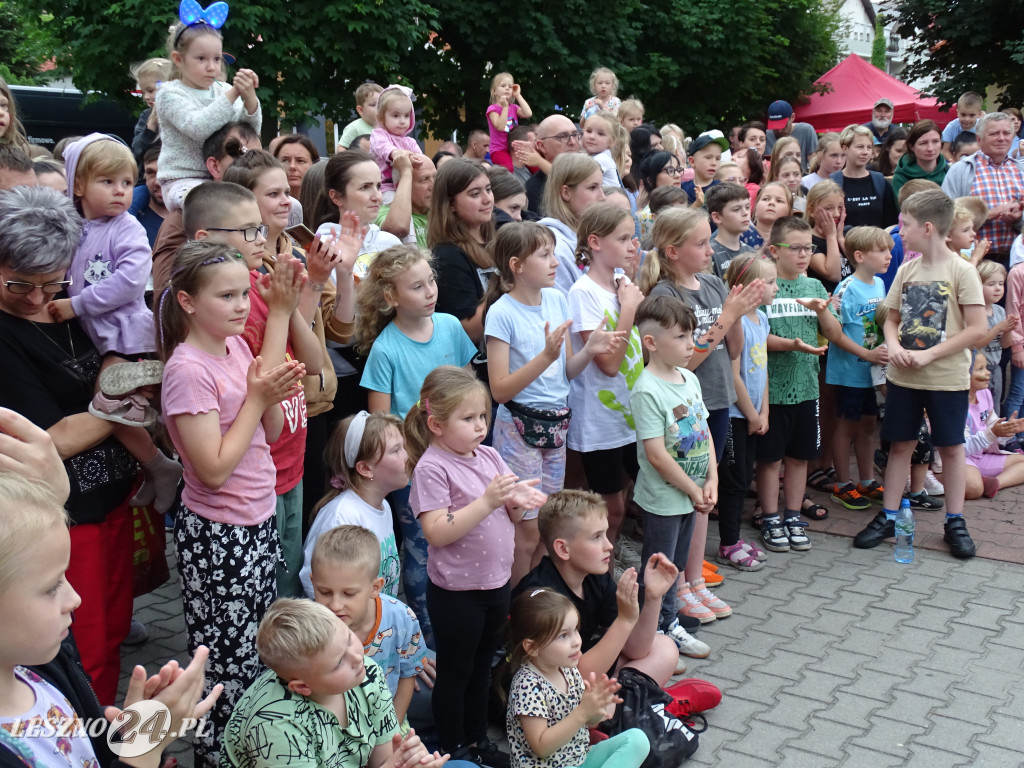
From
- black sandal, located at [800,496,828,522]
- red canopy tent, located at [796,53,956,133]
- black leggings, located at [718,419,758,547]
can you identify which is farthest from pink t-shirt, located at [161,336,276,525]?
red canopy tent, located at [796,53,956,133]

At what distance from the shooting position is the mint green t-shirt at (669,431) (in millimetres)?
4309

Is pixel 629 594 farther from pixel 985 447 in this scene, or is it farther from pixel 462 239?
pixel 985 447

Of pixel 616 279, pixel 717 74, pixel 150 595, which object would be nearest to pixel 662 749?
pixel 616 279

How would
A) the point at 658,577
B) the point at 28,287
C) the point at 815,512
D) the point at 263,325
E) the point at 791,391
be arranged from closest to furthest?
the point at 28,287, the point at 263,325, the point at 658,577, the point at 791,391, the point at 815,512

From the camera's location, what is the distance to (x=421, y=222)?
17.9 feet

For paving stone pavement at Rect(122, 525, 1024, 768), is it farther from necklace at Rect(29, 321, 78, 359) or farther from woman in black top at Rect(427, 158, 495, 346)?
woman in black top at Rect(427, 158, 495, 346)

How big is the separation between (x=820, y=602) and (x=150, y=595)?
3497mm

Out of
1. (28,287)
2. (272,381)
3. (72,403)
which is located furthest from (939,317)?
(28,287)

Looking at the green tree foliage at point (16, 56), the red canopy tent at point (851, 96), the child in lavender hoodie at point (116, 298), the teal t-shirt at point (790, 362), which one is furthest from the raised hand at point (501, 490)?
the green tree foliage at point (16, 56)

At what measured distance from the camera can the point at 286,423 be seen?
3393mm

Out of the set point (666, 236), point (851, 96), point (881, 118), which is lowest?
point (666, 236)

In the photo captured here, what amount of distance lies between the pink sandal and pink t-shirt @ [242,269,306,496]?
281 cm

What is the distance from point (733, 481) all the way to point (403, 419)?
2.21 m

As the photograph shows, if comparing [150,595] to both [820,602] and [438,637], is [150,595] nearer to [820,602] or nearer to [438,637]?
[438,637]
